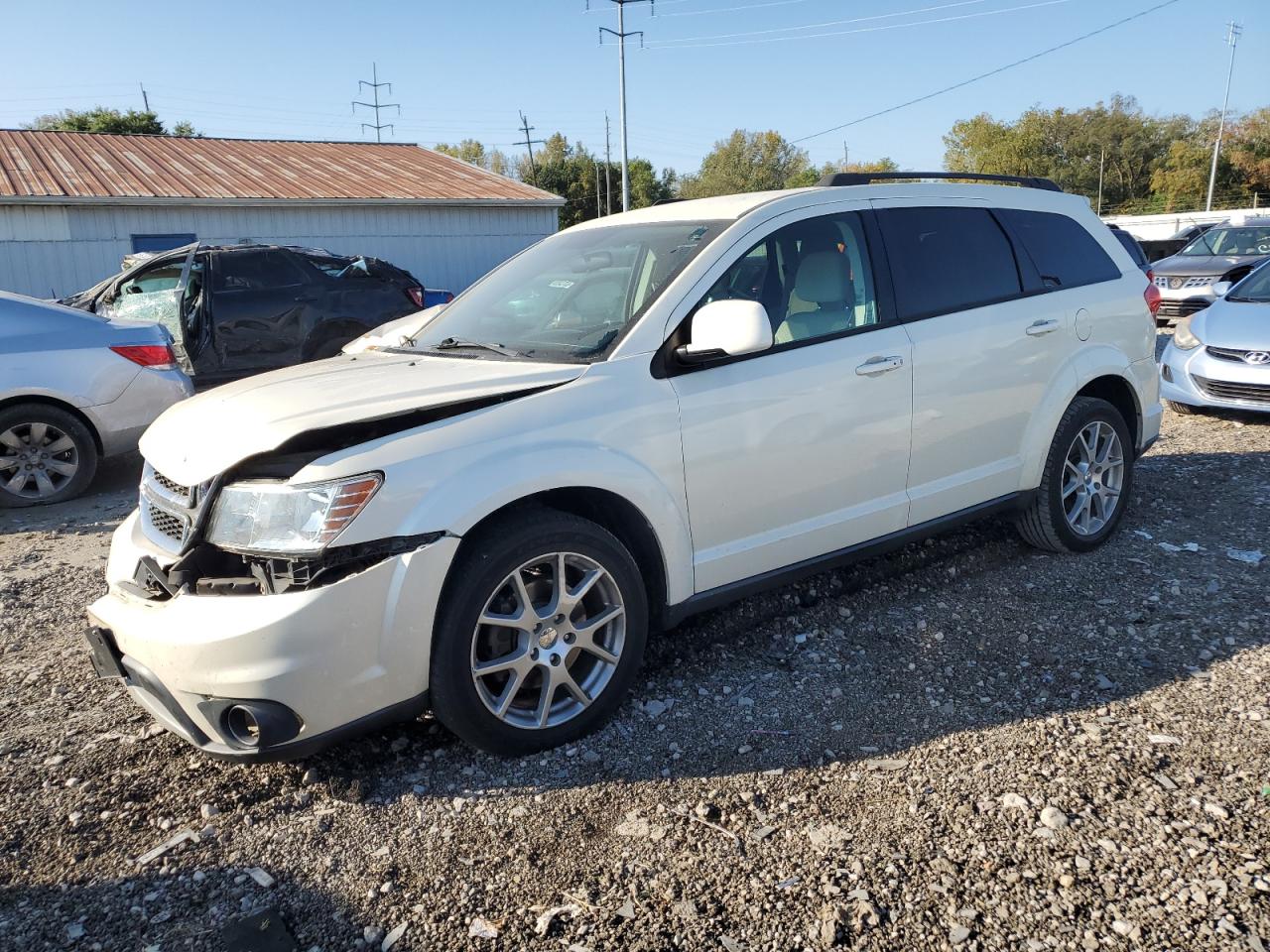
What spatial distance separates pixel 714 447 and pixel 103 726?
247 centimetres

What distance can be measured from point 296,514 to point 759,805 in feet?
5.38

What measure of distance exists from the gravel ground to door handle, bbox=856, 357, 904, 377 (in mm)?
1130

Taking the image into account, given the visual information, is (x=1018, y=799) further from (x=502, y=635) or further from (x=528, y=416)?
(x=528, y=416)

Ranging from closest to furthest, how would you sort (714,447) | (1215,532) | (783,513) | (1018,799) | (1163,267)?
(1018,799) → (714,447) → (783,513) → (1215,532) → (1163,267)

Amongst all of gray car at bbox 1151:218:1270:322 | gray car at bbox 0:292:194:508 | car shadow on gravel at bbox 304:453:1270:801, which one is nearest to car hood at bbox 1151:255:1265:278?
gray car at bbox 1151:218:1270:322

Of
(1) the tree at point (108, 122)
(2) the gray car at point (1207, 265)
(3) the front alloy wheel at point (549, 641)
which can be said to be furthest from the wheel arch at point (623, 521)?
(1) the tree at point (108, 122)

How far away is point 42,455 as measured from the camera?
21.9 ft

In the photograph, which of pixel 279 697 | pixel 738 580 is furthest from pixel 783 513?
pixel 279 697

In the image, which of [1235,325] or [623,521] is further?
[1235,325]

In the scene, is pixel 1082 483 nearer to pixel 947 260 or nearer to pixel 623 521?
pixel 947 260

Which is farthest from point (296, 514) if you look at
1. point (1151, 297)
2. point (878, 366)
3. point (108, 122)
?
point (108, 122)

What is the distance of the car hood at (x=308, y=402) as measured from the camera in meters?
2.92

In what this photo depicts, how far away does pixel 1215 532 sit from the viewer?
520 centimetres

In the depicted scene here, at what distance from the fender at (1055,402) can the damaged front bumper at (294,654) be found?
2.97m
